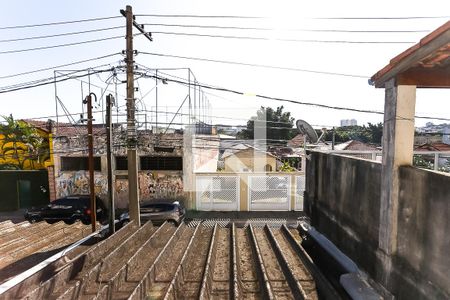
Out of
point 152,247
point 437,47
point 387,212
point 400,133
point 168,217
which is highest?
point 437,47

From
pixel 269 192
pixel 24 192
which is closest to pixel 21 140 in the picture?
pixel 24 192

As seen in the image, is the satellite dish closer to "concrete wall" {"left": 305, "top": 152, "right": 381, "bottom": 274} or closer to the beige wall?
"concrete wall" {"left": 305, "top": 152, "right": 381, "bottom": 274}

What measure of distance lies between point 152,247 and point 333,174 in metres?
4.51

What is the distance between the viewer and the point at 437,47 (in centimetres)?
285

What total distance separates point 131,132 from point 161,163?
717cm

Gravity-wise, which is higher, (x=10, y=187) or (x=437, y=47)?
(x=437, y=47)

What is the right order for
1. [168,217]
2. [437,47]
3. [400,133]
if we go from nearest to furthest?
[437,47] < [400,133] < [168,217]

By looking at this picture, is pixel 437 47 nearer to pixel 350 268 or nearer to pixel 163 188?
pixel 350 268

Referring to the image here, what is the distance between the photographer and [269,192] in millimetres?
16312

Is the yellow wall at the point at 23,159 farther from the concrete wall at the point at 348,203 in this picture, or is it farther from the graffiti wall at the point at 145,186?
the concrete wall at the point at 348,203

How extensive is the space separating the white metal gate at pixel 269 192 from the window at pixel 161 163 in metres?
4.12

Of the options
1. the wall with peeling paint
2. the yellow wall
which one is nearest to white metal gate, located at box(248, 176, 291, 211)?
the wall with peeling paint

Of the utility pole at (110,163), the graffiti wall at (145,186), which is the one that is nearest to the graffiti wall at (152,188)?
the graffiti wall at (145,186)

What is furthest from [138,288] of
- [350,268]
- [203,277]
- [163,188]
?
[163,188]
